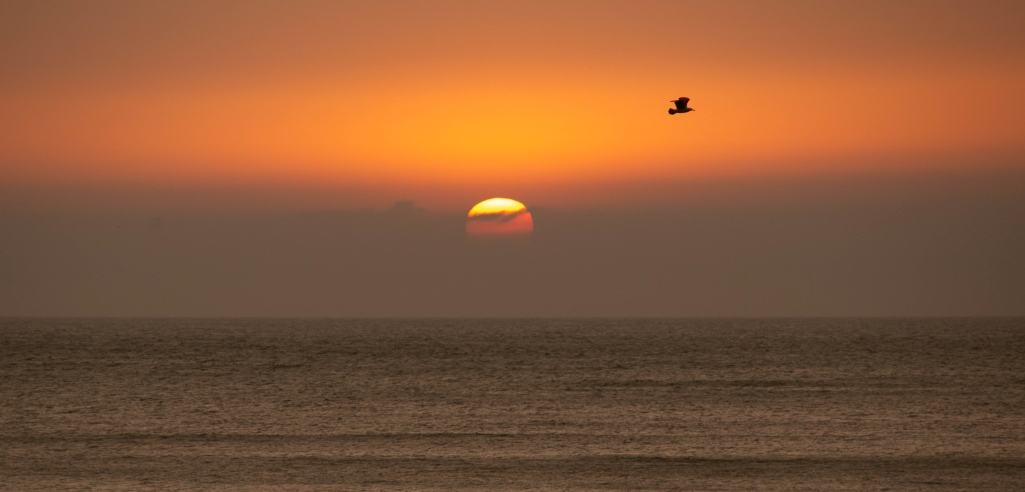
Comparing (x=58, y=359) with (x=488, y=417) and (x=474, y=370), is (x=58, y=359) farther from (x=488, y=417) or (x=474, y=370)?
(x=488, y=417)

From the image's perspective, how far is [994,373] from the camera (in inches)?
2699

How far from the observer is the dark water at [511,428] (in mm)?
27453

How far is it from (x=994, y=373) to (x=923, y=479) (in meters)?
46.9

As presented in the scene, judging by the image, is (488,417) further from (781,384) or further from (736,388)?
(781,384)

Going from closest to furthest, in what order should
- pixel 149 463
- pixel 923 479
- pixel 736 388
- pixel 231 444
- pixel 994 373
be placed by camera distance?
1. pixel 923 479
2. pixel 149 463
3. pixel 231 444
4. pixel 736 388
5. pixel 994 373

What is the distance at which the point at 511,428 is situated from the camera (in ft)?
123

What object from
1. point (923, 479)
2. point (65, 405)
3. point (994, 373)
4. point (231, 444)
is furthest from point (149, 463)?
point (994, 373)

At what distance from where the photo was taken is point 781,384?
58938mm

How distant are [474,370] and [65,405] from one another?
103 ft

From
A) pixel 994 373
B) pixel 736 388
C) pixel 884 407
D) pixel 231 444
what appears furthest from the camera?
pixel 994 373

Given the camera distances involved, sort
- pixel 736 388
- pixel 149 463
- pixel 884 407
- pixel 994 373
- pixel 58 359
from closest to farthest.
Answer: pixel 149 463 → pixel 884 407 → pixel 736 388 → pixel 994 373 → pixel 58 359

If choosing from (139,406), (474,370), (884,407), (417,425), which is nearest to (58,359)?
(474,370)

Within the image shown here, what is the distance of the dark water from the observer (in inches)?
1081

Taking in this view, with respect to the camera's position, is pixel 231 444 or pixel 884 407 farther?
pixel 884 407
